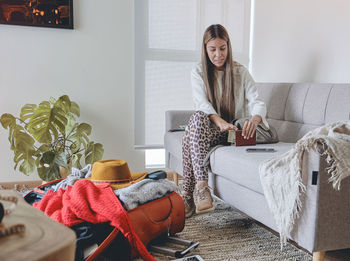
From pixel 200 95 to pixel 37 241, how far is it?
5.65ft

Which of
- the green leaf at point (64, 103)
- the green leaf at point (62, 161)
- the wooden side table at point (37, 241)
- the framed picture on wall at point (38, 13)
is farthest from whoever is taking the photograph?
the framed picture on wall at point (38, 13)

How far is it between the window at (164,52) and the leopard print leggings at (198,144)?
1021 millimetres

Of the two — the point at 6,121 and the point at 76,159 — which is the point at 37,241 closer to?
the point at 6,121

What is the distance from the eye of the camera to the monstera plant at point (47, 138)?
2.24 meters

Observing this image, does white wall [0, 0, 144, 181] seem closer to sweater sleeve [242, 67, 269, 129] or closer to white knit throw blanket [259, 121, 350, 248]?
sweater sleeve [242, 67, 269, 129]

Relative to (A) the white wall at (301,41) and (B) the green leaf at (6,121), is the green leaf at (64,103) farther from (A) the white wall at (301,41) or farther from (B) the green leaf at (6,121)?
(A) the white wall at (301,41)

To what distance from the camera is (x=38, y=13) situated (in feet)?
8.54

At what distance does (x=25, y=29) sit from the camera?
260 centimetres

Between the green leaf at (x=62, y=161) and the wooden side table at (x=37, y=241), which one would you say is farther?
the green leaf at (x=62, y=161)

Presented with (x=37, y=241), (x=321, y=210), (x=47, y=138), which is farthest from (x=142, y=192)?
(x=47, y=138)

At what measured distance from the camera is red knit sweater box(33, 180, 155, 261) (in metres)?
1.28

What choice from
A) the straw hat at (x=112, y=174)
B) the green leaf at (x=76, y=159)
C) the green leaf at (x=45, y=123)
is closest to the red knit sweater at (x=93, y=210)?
the straw hat at (x=112, y=174)

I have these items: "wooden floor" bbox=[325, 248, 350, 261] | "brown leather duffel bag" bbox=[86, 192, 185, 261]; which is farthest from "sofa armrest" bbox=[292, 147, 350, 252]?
"brown leather duffel bag" bbox=[86, 192, 185, 261]

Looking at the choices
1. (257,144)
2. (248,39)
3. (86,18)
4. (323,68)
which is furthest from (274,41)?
(86,18)
